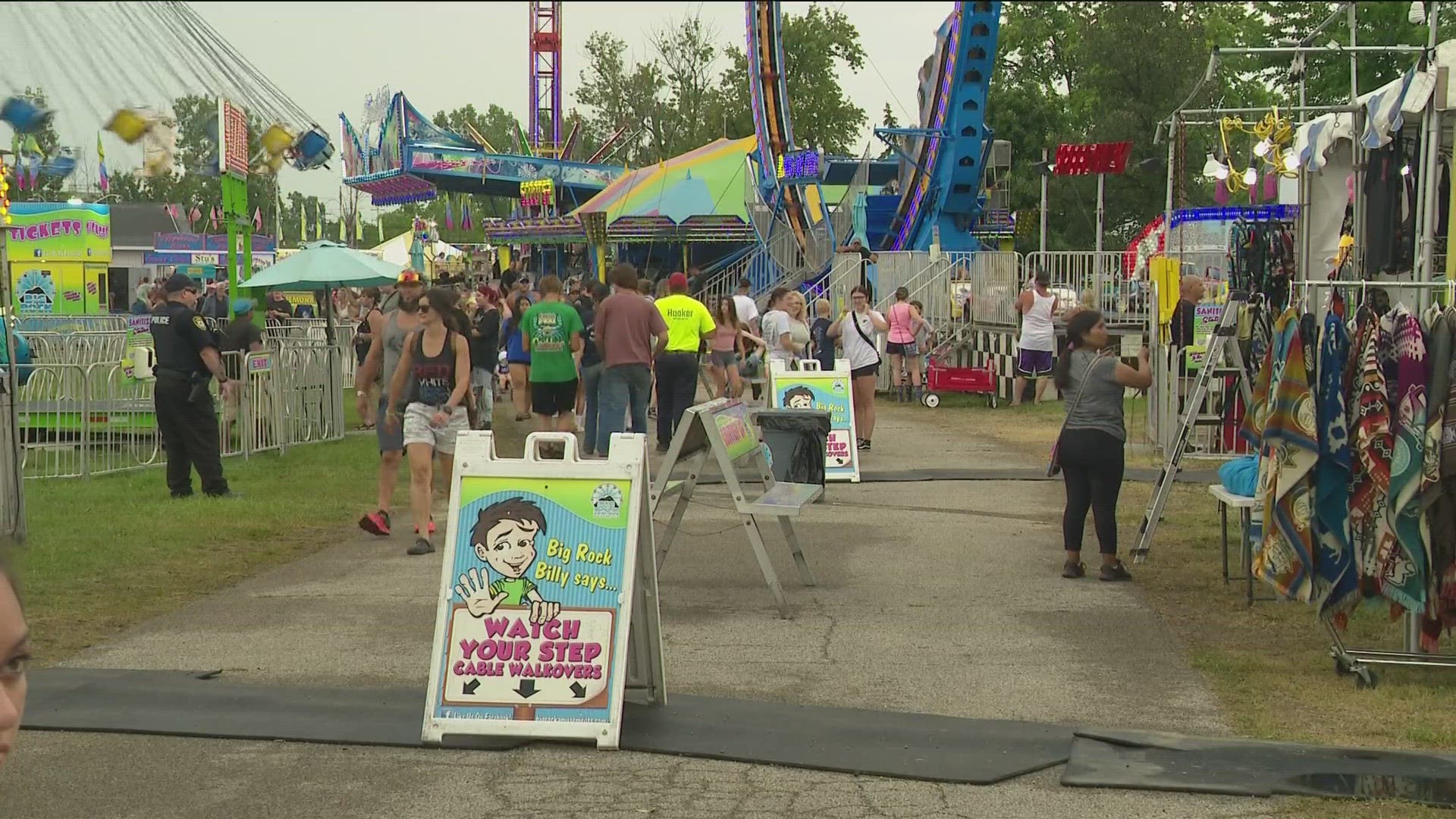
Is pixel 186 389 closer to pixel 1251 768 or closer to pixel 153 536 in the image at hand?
pixel 153 536

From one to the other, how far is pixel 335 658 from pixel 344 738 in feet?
4.82

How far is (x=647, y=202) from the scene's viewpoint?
1918 inches

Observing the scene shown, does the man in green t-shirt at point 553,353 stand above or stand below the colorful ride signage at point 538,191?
below

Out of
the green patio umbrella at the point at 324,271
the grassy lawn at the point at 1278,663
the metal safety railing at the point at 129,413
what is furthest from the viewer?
the green patio umbrella at the point at 324,271

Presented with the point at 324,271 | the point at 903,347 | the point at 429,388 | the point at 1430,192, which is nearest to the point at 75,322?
the point at 324,271

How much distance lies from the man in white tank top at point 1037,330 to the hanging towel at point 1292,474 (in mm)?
15113

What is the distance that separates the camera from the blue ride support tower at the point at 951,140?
3005 cm

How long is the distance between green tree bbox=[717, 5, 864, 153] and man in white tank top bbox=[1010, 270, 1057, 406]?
42.4 meters

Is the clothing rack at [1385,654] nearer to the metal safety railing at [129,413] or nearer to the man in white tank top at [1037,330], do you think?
the metal safety railing at [129,413]

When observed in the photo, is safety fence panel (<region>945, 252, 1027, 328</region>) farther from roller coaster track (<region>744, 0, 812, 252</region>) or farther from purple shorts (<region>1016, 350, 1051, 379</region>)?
roller coaster track (<region>744, 0, 812, 252</region>)

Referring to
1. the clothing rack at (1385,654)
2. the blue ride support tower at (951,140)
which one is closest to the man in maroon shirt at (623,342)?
the clothing rack at (1385,654)

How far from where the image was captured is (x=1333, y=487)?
23.6 feet

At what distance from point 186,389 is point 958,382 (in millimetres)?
12935

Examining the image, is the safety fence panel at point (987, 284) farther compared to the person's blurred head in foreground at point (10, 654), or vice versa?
the safety fence panel at point (987, 284)
